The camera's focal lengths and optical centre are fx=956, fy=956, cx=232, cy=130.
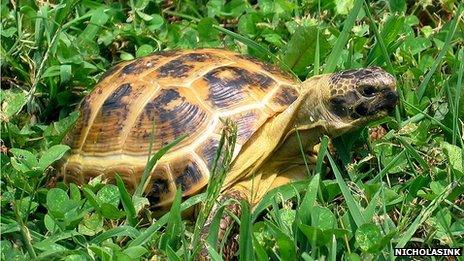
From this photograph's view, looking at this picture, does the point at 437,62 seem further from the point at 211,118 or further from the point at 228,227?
the point at 228,227

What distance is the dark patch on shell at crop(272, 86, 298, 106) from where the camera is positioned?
385 centimetres

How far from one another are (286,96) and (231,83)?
238 millimetres

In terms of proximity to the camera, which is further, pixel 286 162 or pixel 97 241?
pixel 286 162

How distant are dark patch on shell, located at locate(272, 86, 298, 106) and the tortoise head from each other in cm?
16

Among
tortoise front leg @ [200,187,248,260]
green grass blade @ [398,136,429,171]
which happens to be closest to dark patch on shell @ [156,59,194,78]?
tortoise front leg @ [200,187,248,260]

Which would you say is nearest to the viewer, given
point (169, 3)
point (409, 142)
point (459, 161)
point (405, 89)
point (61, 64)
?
point (459, 161)

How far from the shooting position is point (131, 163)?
3.74m

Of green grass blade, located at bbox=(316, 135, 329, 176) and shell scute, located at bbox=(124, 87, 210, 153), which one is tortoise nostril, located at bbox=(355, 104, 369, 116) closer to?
green grass blade, located at bbox=(316, 135, 329, 176)

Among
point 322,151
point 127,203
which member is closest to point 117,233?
point 127,203

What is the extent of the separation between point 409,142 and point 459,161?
11.6 inches

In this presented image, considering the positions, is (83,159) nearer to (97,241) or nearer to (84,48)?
(97,241)

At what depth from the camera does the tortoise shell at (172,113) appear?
3.65 metres

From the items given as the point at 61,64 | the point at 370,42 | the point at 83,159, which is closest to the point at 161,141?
the point at 83,159

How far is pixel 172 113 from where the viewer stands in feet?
12.3
